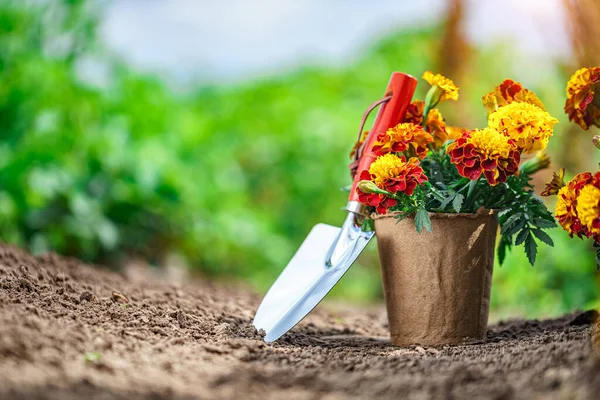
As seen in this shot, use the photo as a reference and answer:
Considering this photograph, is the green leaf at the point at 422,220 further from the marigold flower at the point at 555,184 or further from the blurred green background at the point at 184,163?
the blurred green background at the point at 184,163

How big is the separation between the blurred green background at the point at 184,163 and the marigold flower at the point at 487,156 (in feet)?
2.68

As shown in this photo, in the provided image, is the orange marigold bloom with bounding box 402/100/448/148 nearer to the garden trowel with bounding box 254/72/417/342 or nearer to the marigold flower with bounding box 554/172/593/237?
the garden trowel with bounding box 254/72/417/342

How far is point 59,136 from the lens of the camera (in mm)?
3488

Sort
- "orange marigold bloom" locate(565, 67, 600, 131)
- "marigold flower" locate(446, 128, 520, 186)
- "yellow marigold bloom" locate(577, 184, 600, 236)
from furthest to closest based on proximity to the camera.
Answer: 1. "orange marigold bloom" locate(565, 67, 600, 131)
2. "marigold flower" locate(446, 128, 520, 186)
3. "yellow marigold bloom" locate(577, 184, 600, 236)

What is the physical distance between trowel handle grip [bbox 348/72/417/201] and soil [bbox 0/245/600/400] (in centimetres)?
51

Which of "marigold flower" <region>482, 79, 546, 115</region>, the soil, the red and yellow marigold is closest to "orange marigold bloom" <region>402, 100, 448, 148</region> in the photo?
"marigold flower" <region>482, 79, 546, 115</region>

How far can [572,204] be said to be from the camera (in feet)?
4.80

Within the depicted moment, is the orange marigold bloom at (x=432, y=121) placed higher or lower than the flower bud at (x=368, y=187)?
higher

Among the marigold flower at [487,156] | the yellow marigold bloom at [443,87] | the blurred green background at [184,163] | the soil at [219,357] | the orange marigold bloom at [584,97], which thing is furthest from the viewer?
the blurred green background at [184,163]

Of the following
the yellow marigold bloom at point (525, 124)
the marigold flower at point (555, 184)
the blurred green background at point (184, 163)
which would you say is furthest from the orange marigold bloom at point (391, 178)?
the blurred green background at point (184, 163)

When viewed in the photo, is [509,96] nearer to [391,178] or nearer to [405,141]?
[405,141]

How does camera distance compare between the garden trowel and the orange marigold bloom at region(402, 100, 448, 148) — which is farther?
the orange marigold bloom at region(402, 100, 448, 148)

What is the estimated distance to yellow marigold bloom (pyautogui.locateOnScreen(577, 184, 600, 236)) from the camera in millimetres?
1365

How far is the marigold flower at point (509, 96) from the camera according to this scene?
168cm
